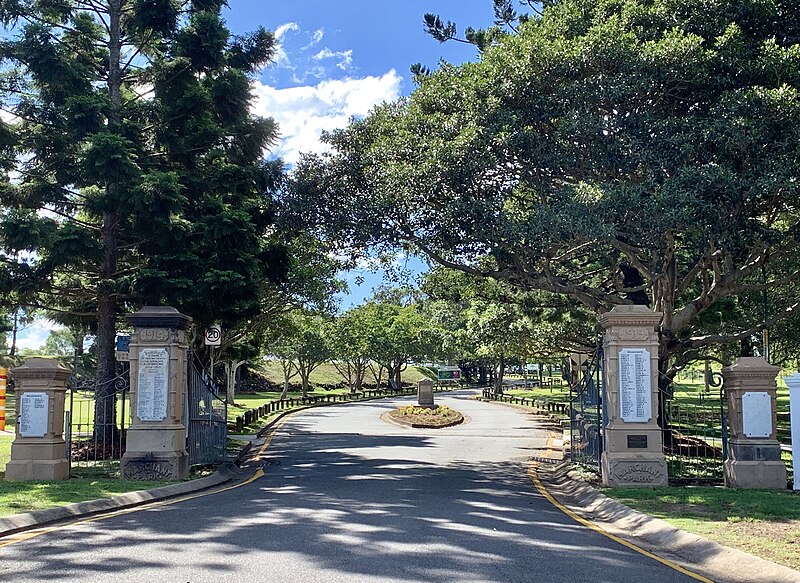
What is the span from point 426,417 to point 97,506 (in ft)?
79.3

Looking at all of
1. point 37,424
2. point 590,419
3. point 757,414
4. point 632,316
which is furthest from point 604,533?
point 37,424

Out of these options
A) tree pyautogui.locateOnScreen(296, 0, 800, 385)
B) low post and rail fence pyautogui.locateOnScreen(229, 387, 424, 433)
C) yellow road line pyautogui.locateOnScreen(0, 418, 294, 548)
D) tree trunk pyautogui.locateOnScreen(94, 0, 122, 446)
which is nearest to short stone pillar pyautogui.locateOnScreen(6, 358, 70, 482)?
yellow road line pyautogui.locateOnScreen(0, 418, 294, 548)

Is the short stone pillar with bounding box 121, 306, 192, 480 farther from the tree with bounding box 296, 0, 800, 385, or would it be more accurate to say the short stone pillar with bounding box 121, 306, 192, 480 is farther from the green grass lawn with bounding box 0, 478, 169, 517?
the tree with bounding box 296, 0, 800, 385

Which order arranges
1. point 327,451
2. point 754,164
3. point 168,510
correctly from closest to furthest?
point 168,510, point 754,164, point 327,451

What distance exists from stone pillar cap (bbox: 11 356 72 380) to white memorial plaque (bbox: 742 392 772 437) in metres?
11.8

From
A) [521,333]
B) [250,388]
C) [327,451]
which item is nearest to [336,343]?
[250,388]

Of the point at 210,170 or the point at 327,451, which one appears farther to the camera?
the point at 327,451

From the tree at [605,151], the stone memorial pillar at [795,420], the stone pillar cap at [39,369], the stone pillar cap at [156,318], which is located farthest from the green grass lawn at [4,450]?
the stone memorial pillar at [795,420]

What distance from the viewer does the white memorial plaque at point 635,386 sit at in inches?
529

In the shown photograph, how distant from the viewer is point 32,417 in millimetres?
13547

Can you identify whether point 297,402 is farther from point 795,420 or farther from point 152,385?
point 795,420

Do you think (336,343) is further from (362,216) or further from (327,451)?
(362,216)

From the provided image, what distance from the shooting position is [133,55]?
2027cm

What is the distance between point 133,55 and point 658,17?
13.0 metres
